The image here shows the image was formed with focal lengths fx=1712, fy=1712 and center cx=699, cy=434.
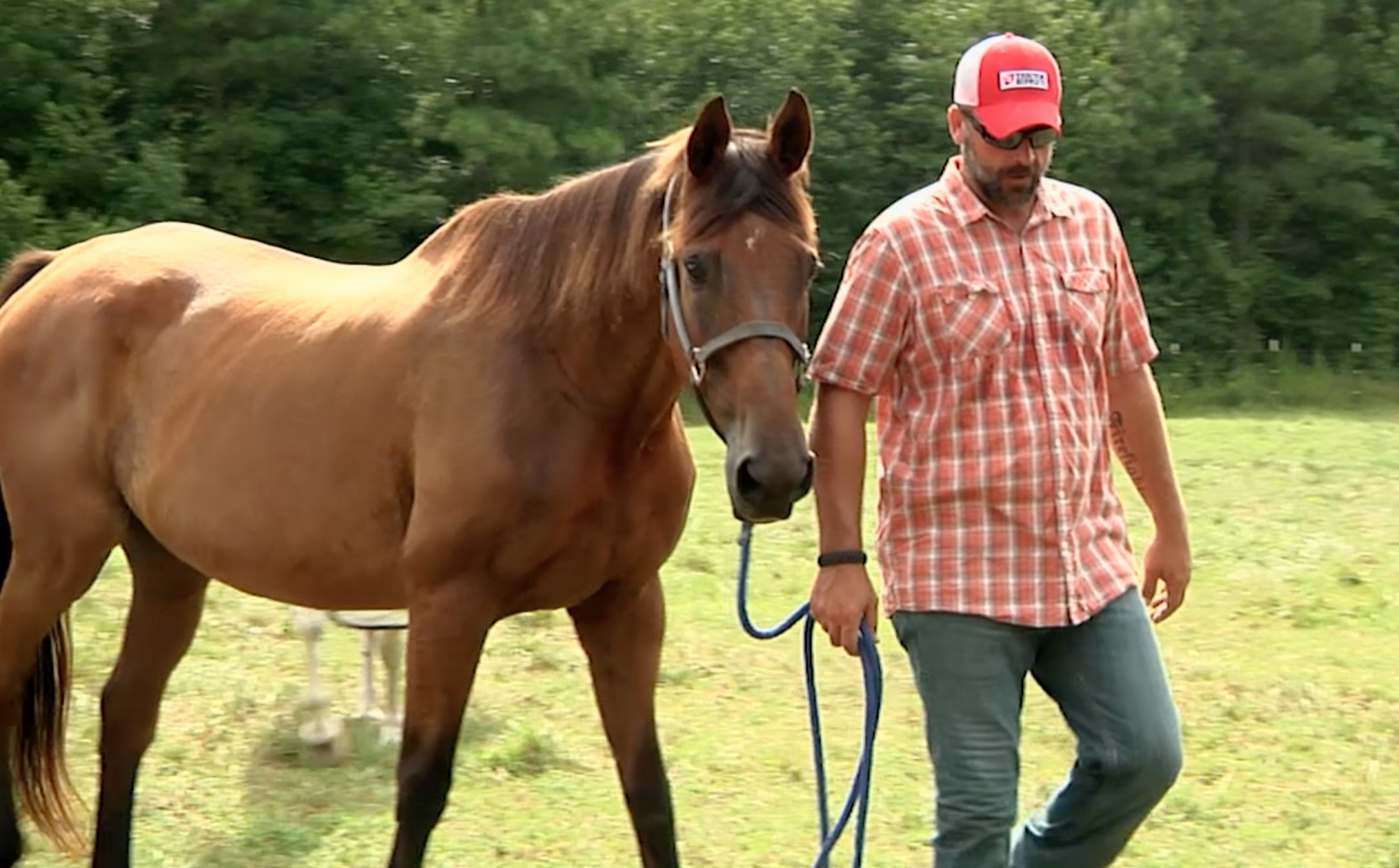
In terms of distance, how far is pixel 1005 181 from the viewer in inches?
114

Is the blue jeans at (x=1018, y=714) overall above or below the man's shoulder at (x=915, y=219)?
below

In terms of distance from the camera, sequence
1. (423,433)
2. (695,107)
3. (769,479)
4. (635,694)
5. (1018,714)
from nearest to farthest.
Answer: (769,479)
(1018,714)
(423,433)
(635,694)
(695,107)

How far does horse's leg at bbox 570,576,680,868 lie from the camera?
144 inches

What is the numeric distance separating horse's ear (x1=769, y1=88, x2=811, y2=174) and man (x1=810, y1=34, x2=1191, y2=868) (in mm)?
224

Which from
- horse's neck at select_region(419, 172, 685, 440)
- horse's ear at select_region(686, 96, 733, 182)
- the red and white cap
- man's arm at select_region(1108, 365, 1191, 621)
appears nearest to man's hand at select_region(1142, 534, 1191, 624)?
man's arm at select_region(1108, 365, 1191, 621)

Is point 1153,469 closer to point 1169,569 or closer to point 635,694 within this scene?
point 1169,569

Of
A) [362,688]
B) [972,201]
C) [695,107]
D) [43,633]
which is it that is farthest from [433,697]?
[695,107]

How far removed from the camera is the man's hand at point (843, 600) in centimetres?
292

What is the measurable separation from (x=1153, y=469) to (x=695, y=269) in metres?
0.96

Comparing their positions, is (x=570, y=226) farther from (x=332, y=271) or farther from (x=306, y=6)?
(x=306, y=6)

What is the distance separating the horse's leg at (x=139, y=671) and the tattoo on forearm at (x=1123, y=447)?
2.39 meters

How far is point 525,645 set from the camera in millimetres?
6770

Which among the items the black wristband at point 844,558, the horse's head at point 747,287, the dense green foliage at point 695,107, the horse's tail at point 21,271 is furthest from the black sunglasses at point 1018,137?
the dense green foliage at point 695,107

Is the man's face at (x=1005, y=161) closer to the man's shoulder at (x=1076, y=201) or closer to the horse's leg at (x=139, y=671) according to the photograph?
the man's shoulder at (x=1076, y=201)
